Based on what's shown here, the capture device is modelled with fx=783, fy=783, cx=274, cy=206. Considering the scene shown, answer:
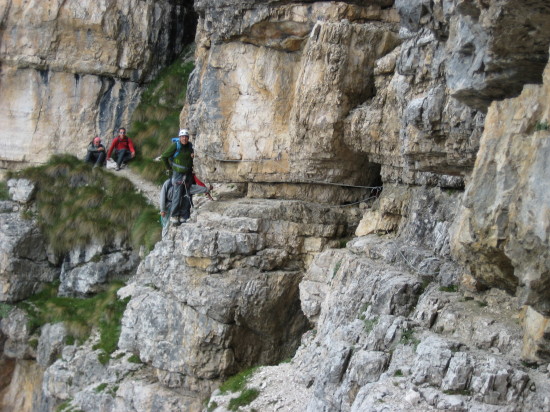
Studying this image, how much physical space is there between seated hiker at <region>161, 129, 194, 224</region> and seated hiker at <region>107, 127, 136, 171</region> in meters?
6.59

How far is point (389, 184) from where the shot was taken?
14055 mm

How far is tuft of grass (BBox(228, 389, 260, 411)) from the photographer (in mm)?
12297

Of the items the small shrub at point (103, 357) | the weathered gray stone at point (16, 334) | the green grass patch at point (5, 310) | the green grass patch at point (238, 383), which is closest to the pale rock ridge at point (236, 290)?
the green grass patch at point (238, 383)

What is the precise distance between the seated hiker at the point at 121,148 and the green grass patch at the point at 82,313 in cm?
417

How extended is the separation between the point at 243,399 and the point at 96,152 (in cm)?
1368

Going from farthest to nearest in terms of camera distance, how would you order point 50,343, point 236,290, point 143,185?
point 143,185, point 50,343, point 236,290

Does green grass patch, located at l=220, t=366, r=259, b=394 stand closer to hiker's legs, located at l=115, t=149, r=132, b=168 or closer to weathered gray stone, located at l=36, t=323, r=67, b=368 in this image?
weathered gray stone, located at l=36, t=323, r=67, b=368

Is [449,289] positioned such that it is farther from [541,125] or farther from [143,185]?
[143,185]

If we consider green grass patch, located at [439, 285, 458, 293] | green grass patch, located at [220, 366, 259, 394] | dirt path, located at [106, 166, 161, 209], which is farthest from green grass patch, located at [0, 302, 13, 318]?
green grass patch, located at [439, 285, 458, 293]

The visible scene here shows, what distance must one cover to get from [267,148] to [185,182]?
2316 mm

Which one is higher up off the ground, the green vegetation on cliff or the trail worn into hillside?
the green vegetation on cliff

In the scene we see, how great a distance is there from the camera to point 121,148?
23.8m

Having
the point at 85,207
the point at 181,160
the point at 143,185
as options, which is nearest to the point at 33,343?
the point at 85,207

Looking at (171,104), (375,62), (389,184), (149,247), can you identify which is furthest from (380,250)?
(171,104)
